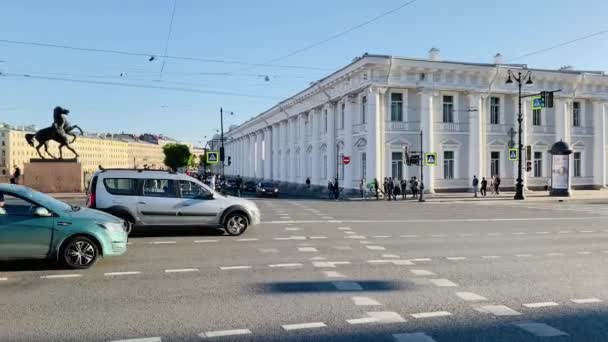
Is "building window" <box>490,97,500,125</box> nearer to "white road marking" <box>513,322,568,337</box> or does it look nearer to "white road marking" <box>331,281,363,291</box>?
"white road marking" <box>331,281,363,291</box>

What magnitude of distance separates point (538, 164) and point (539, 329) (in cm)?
4592

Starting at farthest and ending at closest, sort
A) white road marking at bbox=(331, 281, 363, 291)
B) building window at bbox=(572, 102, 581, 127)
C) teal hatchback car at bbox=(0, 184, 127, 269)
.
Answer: building window at bbox=(572, 102, 581, 127)
teal hatchback car at bbox=(0, 184, 127, 269)
white road marking at bbox=(331, 281, 363, 291)

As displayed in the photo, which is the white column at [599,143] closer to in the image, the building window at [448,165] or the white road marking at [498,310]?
the building window at [448,165]

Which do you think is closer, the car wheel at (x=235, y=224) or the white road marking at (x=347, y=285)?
the white road marking at (x=347, y=285)

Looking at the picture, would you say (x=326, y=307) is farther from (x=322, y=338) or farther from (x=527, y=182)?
(x=527, y=182)

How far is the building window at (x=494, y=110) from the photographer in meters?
45.9

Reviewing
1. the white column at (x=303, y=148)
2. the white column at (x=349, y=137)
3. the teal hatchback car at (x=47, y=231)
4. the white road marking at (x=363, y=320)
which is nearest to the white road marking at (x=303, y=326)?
the white road marking at (x=363, y=320)

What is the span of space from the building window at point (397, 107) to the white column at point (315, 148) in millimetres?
13464

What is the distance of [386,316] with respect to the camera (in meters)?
6.48

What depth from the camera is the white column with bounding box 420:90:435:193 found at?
42625 mm

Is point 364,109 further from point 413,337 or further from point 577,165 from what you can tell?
point 413,337

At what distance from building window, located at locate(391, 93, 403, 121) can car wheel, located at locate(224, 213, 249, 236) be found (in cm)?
2978

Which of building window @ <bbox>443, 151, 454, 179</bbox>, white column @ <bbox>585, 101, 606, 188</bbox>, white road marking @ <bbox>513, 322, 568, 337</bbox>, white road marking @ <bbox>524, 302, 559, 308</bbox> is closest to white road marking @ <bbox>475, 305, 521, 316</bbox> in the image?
white road marking @ <bbox>524, 302, 559, 308</bbox>

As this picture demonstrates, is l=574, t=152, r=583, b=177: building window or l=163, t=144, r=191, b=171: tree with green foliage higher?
l=163, t=144, r=191, b=171: tree with green foliage
